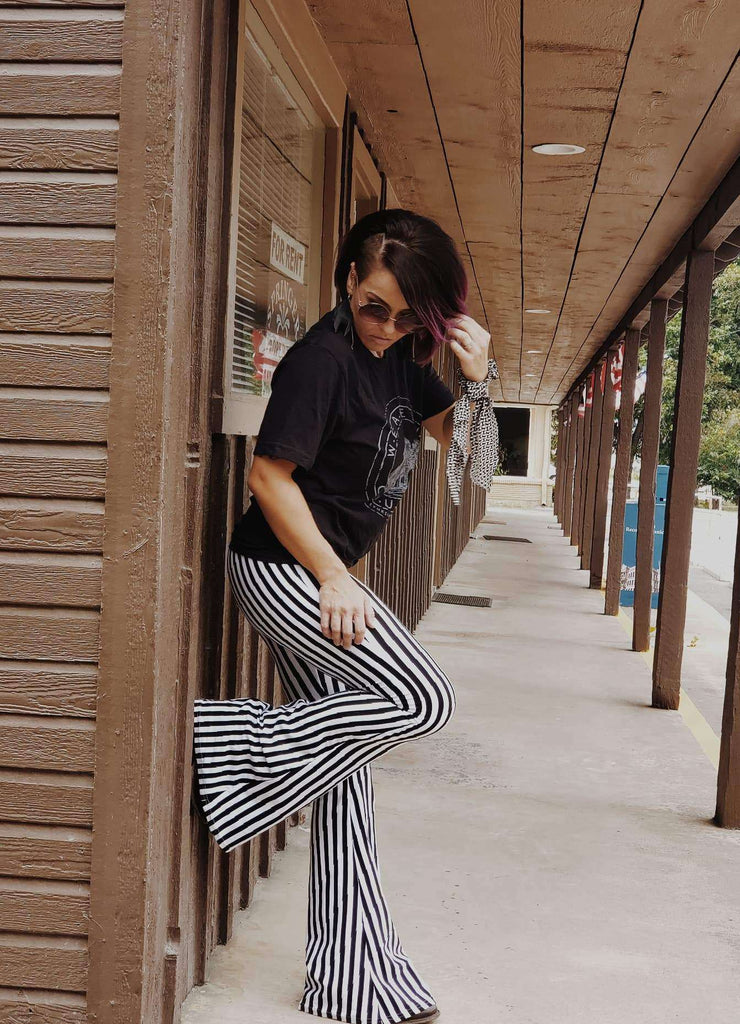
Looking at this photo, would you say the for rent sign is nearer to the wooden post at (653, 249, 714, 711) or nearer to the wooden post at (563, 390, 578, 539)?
the wooden post at (653, 249, 714, 711)

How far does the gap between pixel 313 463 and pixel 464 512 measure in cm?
1399

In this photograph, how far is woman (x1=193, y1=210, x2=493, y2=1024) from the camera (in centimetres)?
246

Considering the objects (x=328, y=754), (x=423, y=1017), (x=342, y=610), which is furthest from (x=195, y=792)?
(x=423, y=1017)

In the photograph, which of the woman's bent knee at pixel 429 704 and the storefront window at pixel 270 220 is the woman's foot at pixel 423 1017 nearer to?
the woman's bent knee at pixel 429 704

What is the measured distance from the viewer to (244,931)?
3125mm

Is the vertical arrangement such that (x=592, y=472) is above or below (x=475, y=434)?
below

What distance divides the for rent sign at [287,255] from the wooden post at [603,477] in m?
8.67

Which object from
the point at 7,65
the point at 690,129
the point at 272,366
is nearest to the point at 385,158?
the point at 690,129

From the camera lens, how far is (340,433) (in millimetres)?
2553

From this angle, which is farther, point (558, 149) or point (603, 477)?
point (603, 477)

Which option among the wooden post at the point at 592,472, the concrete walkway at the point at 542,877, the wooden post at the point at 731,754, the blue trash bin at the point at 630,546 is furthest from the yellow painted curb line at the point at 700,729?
the wooden post at the point at 592,472

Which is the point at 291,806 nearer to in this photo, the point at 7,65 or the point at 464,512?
the point at 7,65

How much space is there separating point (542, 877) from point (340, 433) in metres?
1.85

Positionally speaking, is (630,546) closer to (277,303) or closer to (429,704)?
(277,303)
